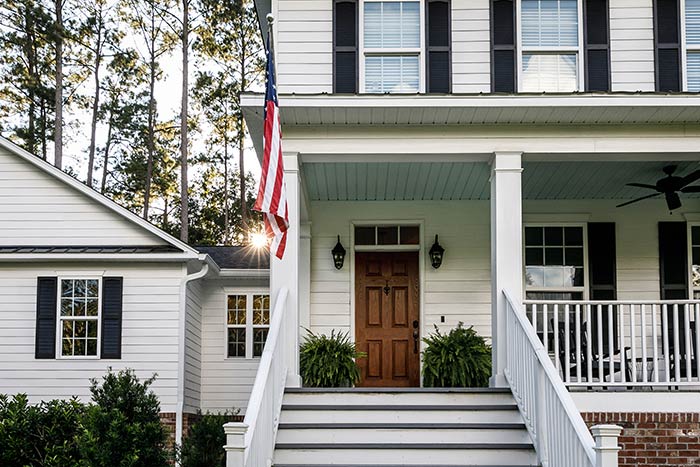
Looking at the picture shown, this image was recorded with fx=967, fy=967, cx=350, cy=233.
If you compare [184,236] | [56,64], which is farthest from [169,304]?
[56,64]

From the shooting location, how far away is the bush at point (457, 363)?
10.5 m

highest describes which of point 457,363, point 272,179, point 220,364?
point 272,179

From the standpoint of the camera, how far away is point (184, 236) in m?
27.7

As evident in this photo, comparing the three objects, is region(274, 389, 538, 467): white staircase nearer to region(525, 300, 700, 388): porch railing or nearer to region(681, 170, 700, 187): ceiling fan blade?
region(525, 300, 700, 388): porch railing

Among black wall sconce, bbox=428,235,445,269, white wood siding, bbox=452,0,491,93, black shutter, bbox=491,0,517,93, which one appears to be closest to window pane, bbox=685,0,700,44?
black shutter, bbox=491,0,517,93

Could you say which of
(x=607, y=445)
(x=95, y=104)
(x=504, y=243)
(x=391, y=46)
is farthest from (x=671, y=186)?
(x=95, y=104)

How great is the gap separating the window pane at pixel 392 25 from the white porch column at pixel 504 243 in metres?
1.67

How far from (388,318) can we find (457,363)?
1.93 metres

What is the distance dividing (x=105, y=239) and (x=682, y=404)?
9503 millimetres

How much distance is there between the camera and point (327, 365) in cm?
1013

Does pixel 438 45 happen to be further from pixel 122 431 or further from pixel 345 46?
pixel 122 431

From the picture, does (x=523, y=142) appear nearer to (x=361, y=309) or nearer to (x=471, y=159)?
(x=471, y=159)

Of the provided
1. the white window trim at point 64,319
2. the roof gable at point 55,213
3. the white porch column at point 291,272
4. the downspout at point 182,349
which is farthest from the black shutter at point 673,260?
the white window trim at point 64,319

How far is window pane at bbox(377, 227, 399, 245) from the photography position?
1248cm
